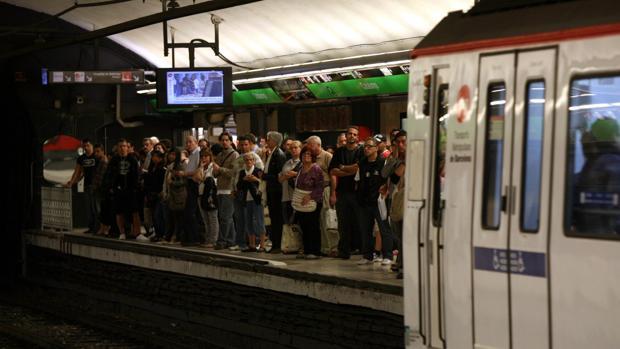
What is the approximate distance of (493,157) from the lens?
7191 mm

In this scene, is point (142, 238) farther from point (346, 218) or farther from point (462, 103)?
point (462, 103)

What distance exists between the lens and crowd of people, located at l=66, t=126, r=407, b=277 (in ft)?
43.1

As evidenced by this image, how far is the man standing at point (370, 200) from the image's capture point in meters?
13.1

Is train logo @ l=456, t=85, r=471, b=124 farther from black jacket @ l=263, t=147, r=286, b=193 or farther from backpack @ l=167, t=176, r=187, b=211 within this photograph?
backpack @ l=167, t=176, r=187, b=211

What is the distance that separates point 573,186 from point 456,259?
43.3 inches

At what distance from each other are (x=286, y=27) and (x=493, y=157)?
16197mm

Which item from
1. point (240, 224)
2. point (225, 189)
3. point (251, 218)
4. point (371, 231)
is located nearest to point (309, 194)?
point (371, 231)

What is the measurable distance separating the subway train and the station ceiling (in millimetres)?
10828

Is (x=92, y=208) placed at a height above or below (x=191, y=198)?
below

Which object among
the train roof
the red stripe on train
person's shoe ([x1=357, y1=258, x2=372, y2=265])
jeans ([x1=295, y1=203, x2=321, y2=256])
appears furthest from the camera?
jeans ([x1=295, y1=203, x2=321, y2=256])

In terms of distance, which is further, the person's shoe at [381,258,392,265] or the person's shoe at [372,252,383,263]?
the person's shoe at [372,252,383,263]

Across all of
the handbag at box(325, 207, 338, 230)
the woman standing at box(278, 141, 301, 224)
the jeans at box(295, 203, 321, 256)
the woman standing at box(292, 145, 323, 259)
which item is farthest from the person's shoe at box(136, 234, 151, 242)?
the handbag at box(325, 207, 338, 230)

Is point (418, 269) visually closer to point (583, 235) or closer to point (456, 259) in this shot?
point (456, 259)

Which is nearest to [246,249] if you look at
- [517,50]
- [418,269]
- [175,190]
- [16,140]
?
[175,190]
